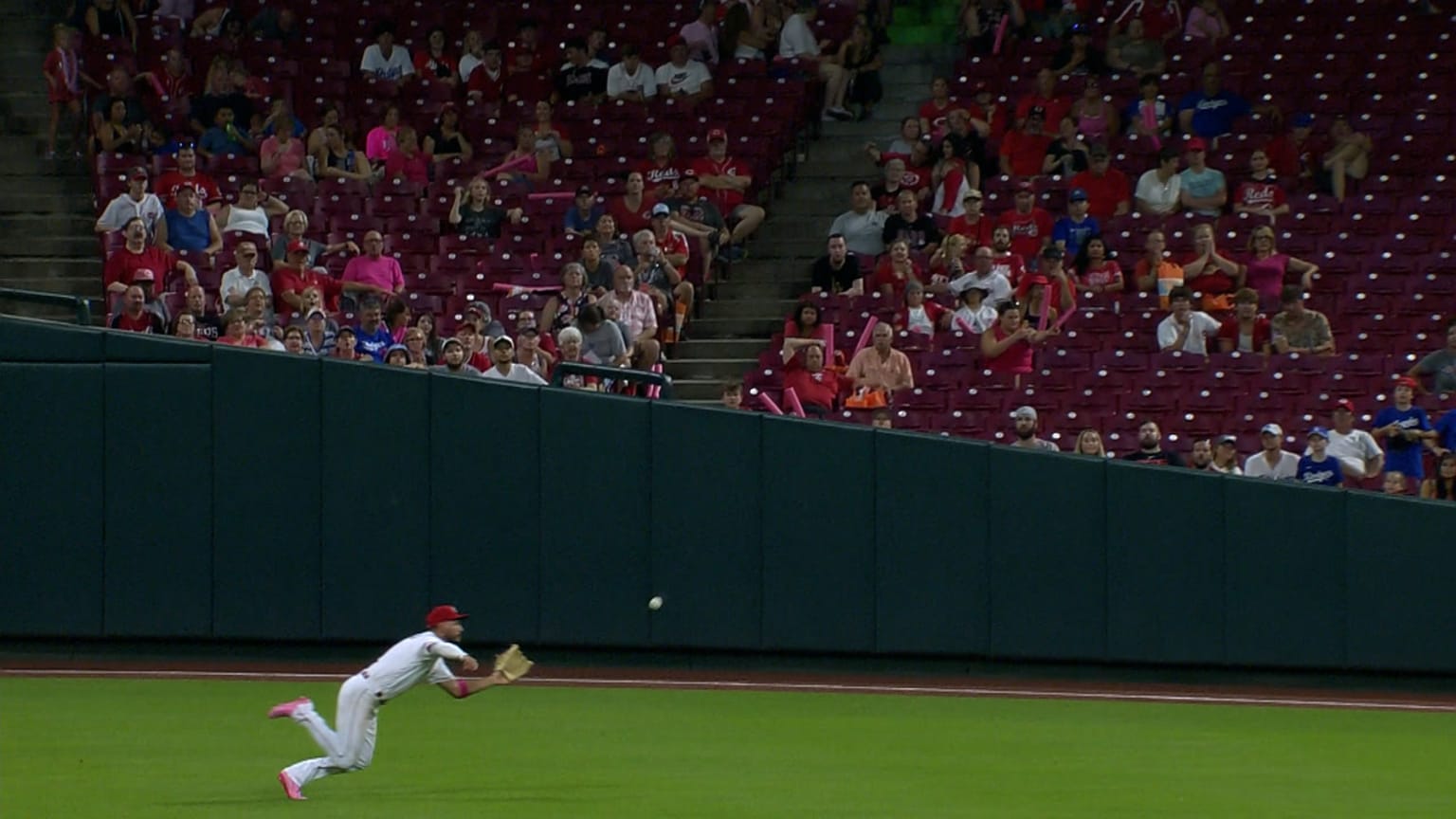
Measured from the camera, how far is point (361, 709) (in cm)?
1127

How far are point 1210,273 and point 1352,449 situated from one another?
2.61 meters

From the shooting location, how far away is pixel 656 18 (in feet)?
83.5

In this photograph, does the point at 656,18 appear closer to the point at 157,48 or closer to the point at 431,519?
the point at 157,48

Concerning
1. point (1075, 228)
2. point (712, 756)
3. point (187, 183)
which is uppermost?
point (187, 183)

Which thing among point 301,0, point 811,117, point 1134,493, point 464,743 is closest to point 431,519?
point 464,743

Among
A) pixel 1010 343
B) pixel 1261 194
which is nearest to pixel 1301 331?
pixel 1261 194

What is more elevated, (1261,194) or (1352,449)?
(1261,194)

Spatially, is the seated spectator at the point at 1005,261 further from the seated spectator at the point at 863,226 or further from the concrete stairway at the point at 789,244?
the concrete stairway at the point at 789,244

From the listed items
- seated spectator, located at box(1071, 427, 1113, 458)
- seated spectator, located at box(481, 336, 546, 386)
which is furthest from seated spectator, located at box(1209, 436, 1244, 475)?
seated spectator, located at box(481, 336, 546, 386)

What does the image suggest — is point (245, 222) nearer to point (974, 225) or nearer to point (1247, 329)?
point (974, 225)

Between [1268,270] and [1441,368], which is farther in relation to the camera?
[1268,270]

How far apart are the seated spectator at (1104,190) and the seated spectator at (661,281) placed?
4.05 meters

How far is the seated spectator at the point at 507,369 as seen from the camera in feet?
58.9

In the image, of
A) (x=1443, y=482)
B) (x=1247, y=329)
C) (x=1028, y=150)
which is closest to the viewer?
(x=1443, y=482)
